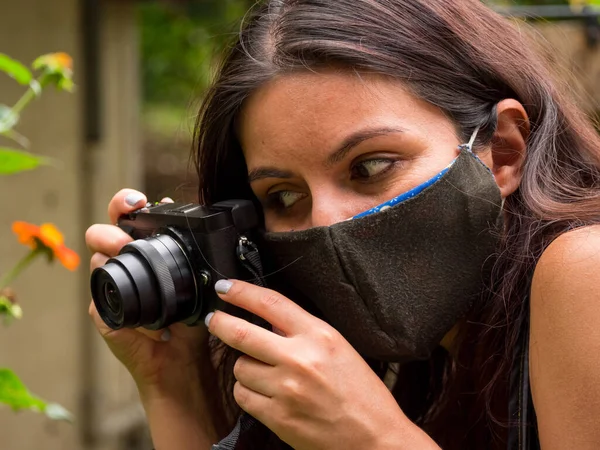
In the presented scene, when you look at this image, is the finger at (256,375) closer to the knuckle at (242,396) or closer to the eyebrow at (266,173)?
the knuckle at (242,396)

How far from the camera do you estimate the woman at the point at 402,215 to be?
4.20 feet

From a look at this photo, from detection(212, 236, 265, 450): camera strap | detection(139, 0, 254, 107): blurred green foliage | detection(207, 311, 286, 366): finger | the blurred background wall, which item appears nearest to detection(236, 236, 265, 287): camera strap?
detection(212, 236, 265, 450): camera strap

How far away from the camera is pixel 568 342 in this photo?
1191 mm

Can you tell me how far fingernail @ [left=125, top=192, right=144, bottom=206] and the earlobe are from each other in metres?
0.70

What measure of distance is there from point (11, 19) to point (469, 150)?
2.09 m

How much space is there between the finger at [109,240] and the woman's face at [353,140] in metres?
0.39

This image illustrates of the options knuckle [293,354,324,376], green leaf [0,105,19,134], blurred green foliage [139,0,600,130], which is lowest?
knuckle [293,354,324,376]

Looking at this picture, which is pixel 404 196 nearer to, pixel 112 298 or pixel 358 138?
pixel 358 138

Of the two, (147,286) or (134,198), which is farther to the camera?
(134,198)

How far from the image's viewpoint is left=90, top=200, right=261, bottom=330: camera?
4.57 ft

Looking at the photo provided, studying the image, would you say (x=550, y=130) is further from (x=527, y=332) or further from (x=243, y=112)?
(x=243, y=112)

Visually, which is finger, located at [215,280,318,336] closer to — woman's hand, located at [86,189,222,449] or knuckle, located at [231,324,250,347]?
knuckle, located at [231,324,250,347]

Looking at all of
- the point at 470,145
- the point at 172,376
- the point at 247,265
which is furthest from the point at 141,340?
the point at 470,145

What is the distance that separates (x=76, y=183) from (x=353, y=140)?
7.12 feet
